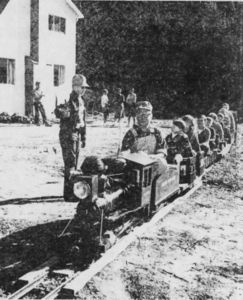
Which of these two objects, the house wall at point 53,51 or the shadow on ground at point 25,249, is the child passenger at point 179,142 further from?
the house wall at point 53,51

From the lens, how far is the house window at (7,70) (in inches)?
907

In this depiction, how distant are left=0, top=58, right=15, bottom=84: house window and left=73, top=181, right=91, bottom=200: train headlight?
18494 mm

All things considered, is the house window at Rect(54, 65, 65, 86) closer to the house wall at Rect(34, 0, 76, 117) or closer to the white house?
the white house

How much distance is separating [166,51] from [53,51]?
9.68 m

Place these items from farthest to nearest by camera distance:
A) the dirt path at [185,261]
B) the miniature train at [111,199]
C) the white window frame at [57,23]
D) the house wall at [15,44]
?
the white window frame at [57,23] → the house wall at [15,44] → the miniature train at [111,199] → the dirt path at [185,261]

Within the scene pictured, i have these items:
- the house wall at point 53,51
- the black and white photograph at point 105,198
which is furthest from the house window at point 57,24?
the black and white photograph at point 105,198

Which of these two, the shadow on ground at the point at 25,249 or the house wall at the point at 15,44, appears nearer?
the shadow on ground at the point at 25,249

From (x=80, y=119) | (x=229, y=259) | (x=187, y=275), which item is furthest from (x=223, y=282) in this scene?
(x=80, y=119)

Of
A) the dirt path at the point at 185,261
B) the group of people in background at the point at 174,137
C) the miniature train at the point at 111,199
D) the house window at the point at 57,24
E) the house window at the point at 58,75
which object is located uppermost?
the house window at the point at 57,24

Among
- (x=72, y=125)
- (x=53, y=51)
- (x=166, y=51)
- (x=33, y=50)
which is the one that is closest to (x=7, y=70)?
(x=33, y=50)

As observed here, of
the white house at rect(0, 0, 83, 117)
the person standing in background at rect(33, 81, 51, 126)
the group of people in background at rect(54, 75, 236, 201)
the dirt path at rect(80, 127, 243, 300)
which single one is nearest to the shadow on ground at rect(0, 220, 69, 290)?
the group of people in background at rect(54, 75, 236, 201)

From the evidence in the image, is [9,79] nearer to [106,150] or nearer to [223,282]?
[106,150]

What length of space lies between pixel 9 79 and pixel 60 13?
16.2ft

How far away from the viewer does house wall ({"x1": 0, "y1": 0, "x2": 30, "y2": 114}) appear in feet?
74.3
